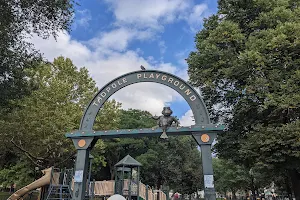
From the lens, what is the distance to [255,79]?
12852 millimetres

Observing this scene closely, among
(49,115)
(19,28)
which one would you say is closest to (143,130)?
(19,28)

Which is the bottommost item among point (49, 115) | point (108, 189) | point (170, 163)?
point (108, 189)

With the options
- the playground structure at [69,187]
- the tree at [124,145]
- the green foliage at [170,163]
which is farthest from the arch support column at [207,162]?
the green foliage at [170,163]

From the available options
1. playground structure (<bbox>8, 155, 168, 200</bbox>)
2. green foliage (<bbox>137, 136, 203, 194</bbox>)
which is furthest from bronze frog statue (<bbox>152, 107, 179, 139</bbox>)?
green foliage (<bbox>137, 136, 203, 194</bbox>)

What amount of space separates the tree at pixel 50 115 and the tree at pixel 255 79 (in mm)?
8542

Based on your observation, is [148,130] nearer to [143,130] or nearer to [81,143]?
[143,130]

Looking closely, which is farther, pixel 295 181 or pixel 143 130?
pixel 295 181

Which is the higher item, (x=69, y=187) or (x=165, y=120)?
(x=165, y=120)

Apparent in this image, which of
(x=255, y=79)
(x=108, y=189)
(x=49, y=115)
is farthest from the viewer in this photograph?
(x=49, y=115)

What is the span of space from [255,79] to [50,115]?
12735 mm

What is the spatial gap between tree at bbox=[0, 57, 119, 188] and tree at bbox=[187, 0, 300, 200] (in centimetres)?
854

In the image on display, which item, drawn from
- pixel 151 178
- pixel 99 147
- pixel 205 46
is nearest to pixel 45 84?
pixel 99 147

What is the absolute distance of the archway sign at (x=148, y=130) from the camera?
21.7 ft

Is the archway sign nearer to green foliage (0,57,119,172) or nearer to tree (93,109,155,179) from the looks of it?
green foliage (0,57,119,172)
